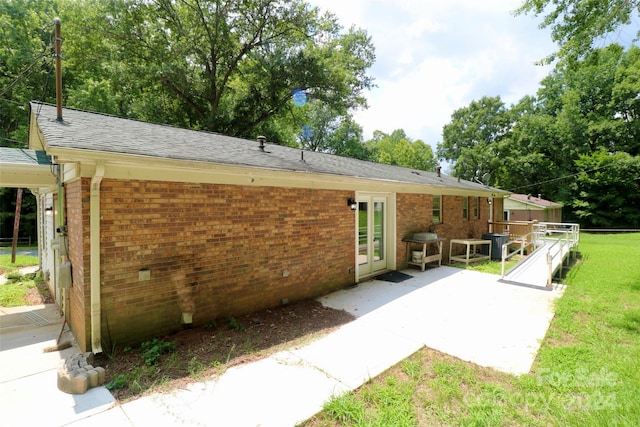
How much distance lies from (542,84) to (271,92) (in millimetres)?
33375

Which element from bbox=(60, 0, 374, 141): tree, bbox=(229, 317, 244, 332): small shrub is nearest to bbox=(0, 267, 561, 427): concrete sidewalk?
bbox=(229, 317, 244, 332): small shrub

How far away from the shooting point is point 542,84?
3425 cm

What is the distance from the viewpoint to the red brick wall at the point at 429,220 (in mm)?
8977

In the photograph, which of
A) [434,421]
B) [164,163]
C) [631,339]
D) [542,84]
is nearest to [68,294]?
[164,163]

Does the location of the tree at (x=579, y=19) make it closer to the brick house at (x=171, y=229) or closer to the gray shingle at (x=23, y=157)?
the brick house at (x=171, y=229)

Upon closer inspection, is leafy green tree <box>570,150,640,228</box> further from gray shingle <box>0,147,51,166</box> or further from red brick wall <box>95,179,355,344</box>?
gray shingle <box>0,147,51,166</box>

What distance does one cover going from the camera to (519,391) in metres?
3.20

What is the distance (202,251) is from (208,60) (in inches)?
763

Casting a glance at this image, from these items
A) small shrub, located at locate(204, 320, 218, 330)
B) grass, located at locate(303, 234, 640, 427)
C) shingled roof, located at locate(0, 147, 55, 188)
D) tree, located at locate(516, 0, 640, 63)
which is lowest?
grass, located at locate(303, 234, 640, 427)

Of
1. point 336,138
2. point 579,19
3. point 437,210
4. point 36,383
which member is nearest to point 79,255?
point 36,383

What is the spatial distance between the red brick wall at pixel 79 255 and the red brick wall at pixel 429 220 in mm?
7299

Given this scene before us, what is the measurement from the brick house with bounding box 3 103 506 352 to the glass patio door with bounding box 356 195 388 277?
3.10 feet

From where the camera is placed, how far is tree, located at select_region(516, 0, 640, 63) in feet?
26.3

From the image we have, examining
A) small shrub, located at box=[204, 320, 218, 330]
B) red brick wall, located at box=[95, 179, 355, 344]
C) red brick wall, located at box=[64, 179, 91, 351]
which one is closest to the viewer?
red brick wall, located at box=[64, 179, 91, 351]
